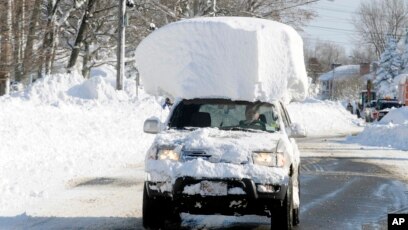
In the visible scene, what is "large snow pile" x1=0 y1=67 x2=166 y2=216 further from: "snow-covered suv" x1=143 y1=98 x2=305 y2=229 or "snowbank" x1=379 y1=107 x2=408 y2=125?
"snowbank" x1=379 y1=107 x2=408 y2=125

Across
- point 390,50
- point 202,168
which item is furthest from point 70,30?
point 390,50

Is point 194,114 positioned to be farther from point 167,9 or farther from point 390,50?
point 390,50

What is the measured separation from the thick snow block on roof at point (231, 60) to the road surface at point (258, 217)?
1.67 meters

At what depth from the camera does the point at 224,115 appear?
9227 mm

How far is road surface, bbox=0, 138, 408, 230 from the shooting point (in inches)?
348

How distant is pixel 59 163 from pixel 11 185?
387 centimetres

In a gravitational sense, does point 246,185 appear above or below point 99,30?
below

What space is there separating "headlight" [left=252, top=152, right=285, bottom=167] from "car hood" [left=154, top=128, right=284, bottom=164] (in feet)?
0.15

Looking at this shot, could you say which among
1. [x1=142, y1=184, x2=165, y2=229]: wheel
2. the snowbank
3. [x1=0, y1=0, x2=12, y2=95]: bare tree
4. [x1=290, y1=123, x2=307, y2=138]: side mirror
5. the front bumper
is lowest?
the snowbank

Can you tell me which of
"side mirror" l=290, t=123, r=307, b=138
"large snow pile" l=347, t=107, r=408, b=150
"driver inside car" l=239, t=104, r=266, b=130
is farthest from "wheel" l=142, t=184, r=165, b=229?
"large snow pile" l=347, t=107, r=408, b=150

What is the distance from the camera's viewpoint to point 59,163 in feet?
49.0

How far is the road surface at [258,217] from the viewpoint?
29.0 feet

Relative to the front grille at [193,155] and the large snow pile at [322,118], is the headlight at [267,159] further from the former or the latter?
the large snow pile at [322,118]

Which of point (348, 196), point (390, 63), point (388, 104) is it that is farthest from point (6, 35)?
point (390, 63)
